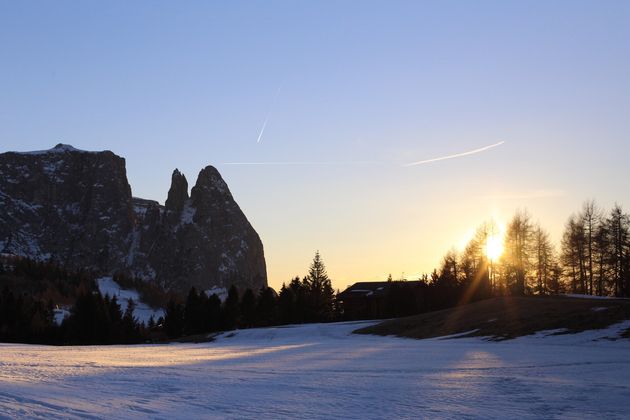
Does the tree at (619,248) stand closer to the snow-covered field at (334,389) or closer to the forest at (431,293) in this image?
the forest at (431,293)

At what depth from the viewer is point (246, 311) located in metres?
76.4

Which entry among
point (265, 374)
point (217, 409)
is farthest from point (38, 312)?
point (217, 409)

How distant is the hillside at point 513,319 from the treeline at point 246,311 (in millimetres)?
27912

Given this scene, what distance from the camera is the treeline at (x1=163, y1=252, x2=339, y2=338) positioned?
7300cm

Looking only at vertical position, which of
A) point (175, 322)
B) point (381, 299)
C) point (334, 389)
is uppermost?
point (381, 299)

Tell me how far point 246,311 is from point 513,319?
4671cm

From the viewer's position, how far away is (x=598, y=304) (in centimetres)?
3400

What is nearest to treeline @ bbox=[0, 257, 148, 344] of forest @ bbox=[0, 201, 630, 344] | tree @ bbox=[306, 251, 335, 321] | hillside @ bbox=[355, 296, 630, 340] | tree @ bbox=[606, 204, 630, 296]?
forest @ bbox=[0, 201, 630, 344]

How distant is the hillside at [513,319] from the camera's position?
30109 millimetres

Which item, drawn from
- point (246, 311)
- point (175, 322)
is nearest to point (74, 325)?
point (175, 322)

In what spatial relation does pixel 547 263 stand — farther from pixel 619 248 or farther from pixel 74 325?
pixel 74 325

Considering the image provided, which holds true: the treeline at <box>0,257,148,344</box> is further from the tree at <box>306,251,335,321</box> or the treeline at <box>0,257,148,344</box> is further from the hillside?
the hillside

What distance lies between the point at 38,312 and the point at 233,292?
77.8 ft

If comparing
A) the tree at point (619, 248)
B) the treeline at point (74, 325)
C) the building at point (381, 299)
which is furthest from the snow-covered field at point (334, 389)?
the treeline at point (74, 325)
